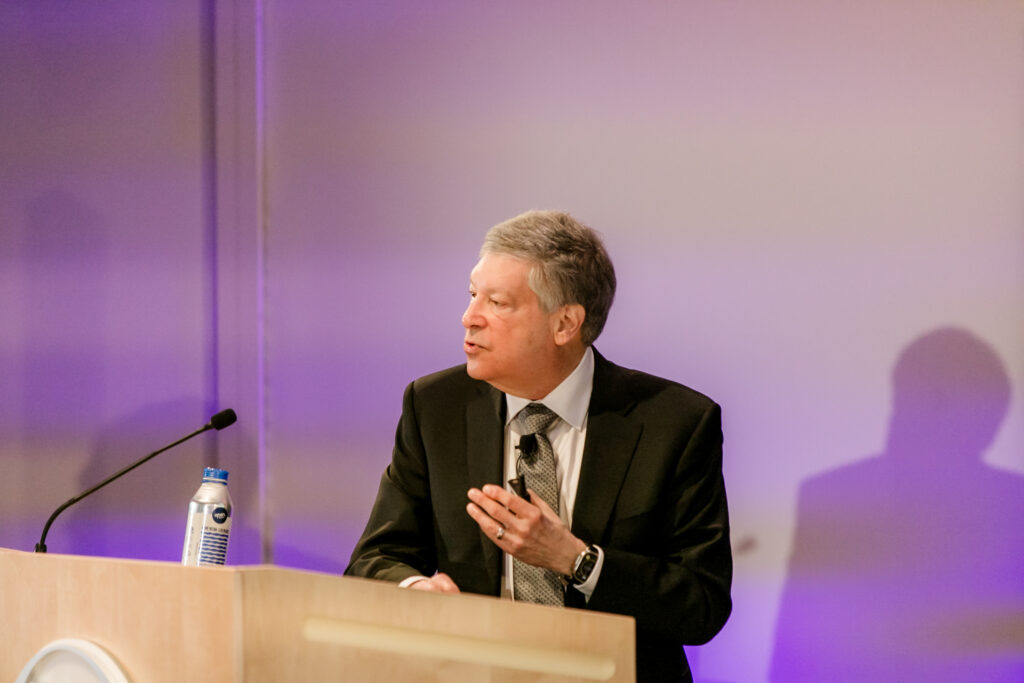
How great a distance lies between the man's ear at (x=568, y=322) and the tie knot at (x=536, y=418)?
15 cm

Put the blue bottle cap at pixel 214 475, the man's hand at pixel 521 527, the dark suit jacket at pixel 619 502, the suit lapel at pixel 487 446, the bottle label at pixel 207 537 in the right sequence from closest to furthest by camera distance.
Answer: the man's hand at pixel 521 527 < the dark suit jacket at pixel 619 502 < the suit lapel at pixel 487 446 < the bottle label at pixel 207 537 < the blue bottle cap at pixel 214 475

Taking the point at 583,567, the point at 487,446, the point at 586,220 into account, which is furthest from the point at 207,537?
the point at 586,220

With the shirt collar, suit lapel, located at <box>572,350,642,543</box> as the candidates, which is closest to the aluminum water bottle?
the shirt collar

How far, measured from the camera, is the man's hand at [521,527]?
1.80m

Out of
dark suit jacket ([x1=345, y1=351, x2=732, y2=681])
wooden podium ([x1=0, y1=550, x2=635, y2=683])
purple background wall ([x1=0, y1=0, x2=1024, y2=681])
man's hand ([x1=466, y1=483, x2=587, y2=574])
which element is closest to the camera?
wooden podium ([x1=0, y1=550, x2=635, y2=683])

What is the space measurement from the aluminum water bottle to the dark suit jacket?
33 cm

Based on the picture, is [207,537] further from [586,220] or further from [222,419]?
[586,220]

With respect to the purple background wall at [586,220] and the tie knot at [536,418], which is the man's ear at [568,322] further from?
the purple background wall at [586,220]

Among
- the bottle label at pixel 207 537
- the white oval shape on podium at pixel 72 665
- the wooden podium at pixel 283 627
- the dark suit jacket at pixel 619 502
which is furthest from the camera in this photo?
the bottle label at pixel 207 537

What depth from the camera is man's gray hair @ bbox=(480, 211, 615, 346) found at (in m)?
2.17

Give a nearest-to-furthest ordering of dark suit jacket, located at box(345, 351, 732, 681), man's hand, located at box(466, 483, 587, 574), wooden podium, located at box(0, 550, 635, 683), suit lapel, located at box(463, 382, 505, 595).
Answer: wooden podium, located at box(0, 550, 635, 683) < man's hand, located at box(466, 483, 587, 574) < dark suit jacket, located at box(345, 351, 732, 681) < suit lapel, located at box(463, 382, 505, 595)

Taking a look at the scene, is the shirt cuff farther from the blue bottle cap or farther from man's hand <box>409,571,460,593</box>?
the blue bottle cap

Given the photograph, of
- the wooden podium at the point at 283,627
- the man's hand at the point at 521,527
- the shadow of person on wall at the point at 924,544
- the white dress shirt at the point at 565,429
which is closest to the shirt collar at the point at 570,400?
the white dress shirt at the point at 565,429

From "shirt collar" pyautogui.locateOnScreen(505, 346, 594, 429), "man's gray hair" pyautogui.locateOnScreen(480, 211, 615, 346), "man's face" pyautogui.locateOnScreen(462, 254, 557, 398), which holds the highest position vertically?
"man's gray hair" pyautogui.locateOnScreen(480, 211, 615, 346)
